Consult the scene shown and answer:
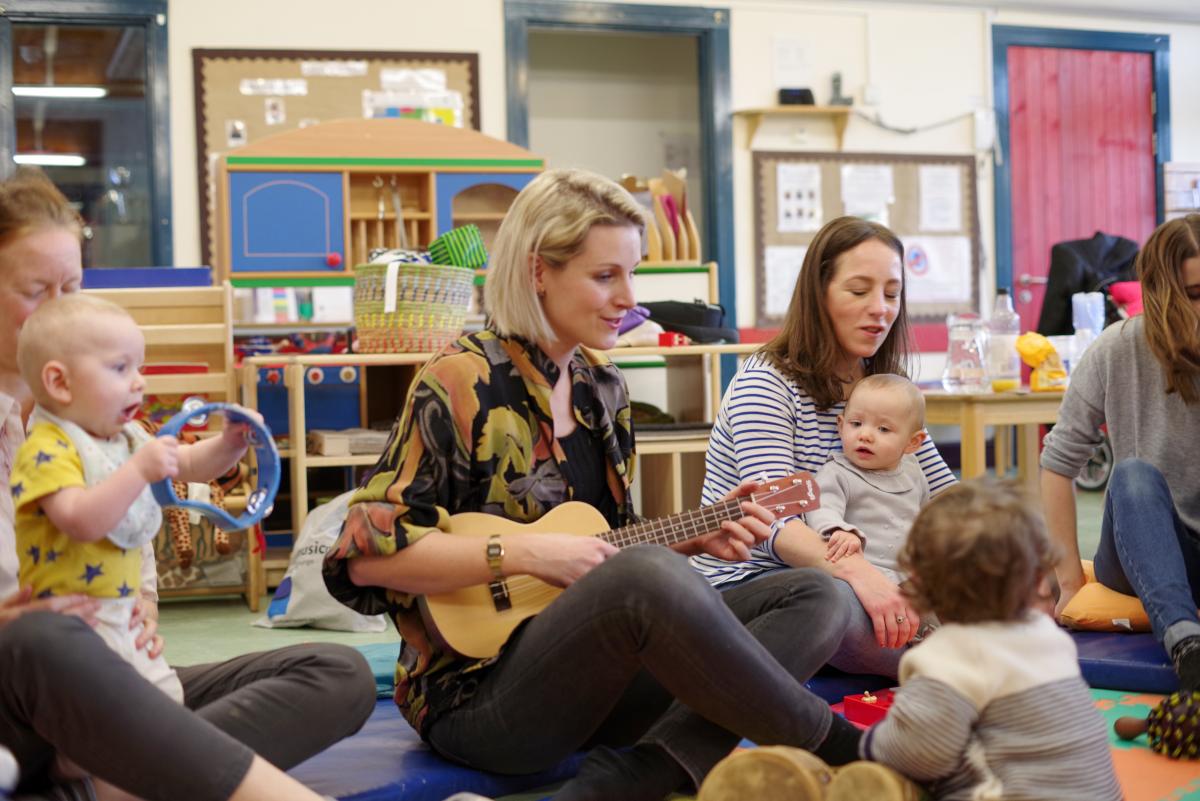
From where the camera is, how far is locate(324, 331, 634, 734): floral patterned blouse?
171 centimetres

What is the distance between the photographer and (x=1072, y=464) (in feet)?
9.06

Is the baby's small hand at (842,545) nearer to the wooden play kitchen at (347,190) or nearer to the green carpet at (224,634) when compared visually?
the green carpet at (224,634)

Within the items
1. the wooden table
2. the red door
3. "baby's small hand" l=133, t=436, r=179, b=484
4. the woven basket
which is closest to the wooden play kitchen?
the woven basket

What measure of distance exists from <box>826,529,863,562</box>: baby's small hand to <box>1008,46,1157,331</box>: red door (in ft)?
19.9

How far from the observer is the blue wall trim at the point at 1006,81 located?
775 cm

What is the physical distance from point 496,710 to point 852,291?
41.6 inches

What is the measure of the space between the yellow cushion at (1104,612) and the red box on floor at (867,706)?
26.4 inches

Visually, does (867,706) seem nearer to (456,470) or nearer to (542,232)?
(456,470)

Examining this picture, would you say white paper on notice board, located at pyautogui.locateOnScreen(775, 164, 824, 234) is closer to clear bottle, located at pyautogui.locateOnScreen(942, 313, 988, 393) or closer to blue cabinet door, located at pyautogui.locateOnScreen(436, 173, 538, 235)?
blue cabinet door, located at pyautogui.locateOnScreen(436, 173, 538, 235)

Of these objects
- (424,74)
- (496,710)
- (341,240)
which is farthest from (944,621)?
(424,74)

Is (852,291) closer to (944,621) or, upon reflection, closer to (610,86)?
(944,621)

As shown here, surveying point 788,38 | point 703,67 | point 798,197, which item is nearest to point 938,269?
point 798,197

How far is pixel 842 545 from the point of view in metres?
2.21

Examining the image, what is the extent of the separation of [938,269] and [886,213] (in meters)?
0.46
